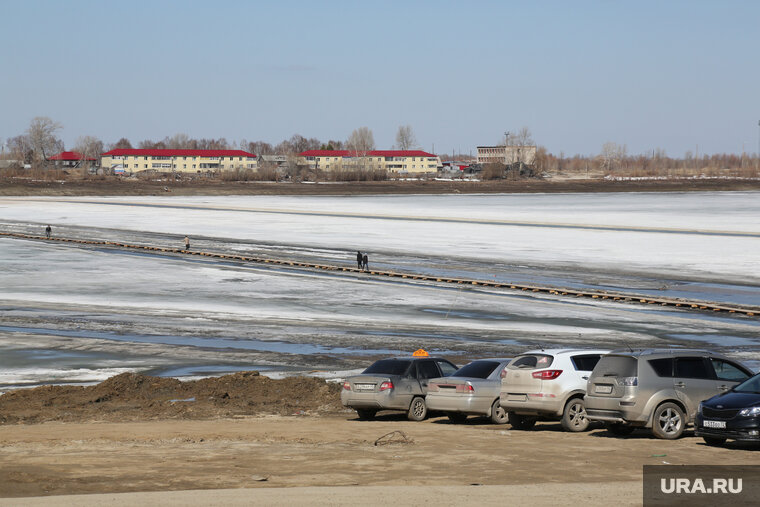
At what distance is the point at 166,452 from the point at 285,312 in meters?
22.1

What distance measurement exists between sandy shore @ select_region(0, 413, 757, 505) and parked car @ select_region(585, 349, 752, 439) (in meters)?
0.40

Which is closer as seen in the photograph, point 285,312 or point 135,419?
point 135,419

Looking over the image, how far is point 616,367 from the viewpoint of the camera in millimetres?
17250

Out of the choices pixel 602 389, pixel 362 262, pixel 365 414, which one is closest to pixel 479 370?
pixel 365 414

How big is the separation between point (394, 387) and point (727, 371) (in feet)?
21.1

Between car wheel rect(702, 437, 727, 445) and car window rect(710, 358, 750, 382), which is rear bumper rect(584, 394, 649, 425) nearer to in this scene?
car wheel rect(702, 437, 727, 445)

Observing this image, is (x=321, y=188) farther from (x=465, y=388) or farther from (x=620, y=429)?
(x=620, y=429)

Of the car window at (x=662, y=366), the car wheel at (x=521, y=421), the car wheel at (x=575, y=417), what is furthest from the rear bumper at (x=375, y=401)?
the car window at (x=662, y=366)

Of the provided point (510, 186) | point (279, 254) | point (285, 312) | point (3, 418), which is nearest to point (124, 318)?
point (285, 312)

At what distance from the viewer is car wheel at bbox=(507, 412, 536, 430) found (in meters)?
18.9

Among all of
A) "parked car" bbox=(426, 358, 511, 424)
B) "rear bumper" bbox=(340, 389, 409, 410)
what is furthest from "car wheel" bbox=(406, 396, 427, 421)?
"parked car" bbox=(426, 358, 511, 424)

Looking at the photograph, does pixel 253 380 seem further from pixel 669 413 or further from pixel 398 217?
pixel 398 217

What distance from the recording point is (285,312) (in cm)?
3762

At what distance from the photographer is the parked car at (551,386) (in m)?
18.1
